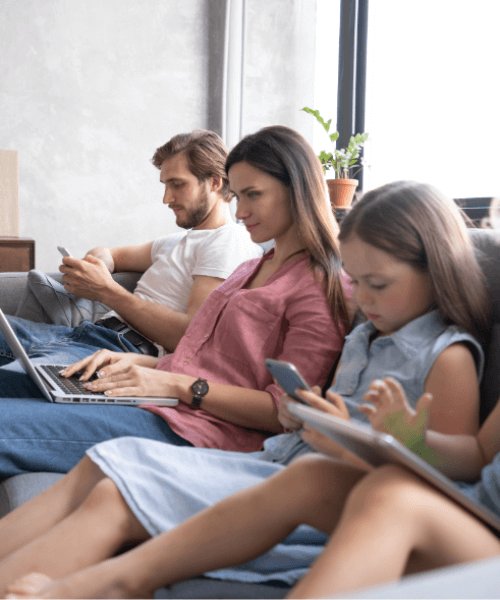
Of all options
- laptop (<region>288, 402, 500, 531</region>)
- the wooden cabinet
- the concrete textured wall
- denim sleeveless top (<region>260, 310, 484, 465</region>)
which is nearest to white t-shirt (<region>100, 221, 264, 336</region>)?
denim sleeveless top (<region>260, 310, 484, 465</region>)

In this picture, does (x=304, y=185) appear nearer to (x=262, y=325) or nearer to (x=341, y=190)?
(x=262, y=325)

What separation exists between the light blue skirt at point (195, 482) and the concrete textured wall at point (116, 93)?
285 centimetres

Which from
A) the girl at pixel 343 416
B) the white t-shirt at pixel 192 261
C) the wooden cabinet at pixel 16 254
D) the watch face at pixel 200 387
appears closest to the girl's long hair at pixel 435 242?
the girl at pixel 343 416

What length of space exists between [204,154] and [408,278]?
126 cm

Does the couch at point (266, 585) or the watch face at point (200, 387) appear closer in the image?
the couch at point (266, 585)

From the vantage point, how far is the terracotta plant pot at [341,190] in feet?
8.39

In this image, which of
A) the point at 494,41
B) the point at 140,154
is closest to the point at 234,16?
the point at 140,154

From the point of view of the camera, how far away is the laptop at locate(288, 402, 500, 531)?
59 centimetres

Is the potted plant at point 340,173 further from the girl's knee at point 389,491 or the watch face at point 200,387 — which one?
the girl's knee at point 389,491

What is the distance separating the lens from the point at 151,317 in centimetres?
190

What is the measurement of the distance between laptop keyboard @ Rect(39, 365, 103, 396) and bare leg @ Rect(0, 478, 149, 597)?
0.42 m

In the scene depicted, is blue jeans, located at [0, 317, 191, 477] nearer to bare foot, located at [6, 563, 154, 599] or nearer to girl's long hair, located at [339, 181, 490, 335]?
bare foot, located at [6, 563, 154, 599]

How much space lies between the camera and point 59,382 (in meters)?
1.42

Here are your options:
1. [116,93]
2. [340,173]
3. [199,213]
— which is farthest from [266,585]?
[116,93]
